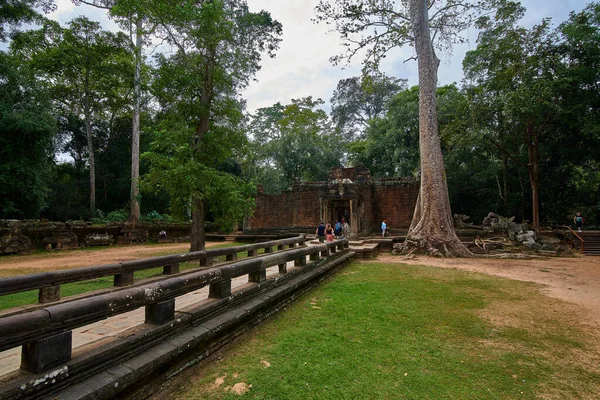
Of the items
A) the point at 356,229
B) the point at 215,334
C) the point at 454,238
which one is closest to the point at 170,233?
the point at 356,229

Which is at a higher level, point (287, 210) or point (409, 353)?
point (287, 210)

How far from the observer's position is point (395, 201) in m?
20.8

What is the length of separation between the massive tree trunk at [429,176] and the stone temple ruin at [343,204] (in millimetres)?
5111

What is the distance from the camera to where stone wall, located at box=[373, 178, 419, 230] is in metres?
20.3

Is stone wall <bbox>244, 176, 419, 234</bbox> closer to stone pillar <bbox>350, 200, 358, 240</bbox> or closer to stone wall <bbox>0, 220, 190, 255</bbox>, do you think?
stone pillar <bbox>350, 200, 358, 240</bbox>

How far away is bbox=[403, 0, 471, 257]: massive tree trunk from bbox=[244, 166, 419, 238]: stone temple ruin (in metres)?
5.11

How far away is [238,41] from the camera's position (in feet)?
37.4

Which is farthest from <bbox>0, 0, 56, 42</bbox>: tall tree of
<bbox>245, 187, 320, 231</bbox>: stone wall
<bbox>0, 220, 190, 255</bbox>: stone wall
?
<bbox>245, 187, 320, 231</bbox>: stone wall

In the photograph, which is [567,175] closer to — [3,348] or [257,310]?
[257,310]

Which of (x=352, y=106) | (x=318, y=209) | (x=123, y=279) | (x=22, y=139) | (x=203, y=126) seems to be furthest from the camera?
(x=352, y=106)

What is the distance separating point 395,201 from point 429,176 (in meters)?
8.09

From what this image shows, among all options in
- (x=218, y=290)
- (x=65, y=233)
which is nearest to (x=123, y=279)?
(x=218, y=290)

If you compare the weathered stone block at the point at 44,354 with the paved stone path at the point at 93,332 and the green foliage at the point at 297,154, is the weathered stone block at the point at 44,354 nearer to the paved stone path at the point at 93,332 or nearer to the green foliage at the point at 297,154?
the paved stone path at the point at 93,332

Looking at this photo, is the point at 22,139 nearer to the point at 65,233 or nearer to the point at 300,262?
the point at 65,233
